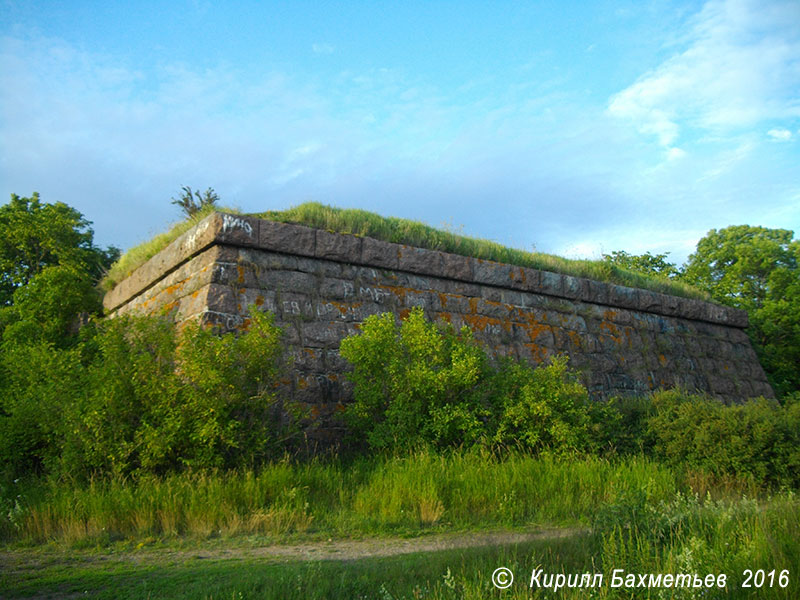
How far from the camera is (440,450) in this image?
22.9ft

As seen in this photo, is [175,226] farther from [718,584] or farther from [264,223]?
[718,584]

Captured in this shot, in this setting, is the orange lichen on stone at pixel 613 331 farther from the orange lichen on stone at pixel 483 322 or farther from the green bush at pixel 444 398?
the green bush at pixel 444 398

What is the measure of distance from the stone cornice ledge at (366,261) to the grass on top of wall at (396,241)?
0.31 meters

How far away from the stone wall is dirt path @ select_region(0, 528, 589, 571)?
128 inches

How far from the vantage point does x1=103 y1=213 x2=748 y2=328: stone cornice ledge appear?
818 cm

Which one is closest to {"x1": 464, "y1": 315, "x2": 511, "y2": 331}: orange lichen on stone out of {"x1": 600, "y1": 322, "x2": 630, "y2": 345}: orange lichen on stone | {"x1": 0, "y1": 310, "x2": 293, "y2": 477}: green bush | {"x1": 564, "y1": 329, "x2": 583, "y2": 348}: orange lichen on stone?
{"x1": 564, "y1": 329, "x2": 583, "y2": 348}: orange lichen on stone

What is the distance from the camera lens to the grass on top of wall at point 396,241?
920cm

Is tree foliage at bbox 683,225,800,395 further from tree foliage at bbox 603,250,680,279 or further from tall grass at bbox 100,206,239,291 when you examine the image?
tall grass at bbox 100,206,239,291

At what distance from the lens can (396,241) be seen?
383 inches

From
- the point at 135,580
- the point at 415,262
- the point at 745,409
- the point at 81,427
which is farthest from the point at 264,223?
the point at 745,409

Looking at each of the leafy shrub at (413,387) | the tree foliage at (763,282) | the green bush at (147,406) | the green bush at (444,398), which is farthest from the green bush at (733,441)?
the tree foliage at (763,282)

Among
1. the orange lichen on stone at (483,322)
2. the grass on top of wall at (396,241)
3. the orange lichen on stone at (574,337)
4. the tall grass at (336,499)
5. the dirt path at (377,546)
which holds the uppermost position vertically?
the grass on top of wall at (396,241)

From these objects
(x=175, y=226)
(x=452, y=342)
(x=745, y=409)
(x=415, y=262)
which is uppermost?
(x=175, y=226)

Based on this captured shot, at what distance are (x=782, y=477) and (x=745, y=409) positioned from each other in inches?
37.1
